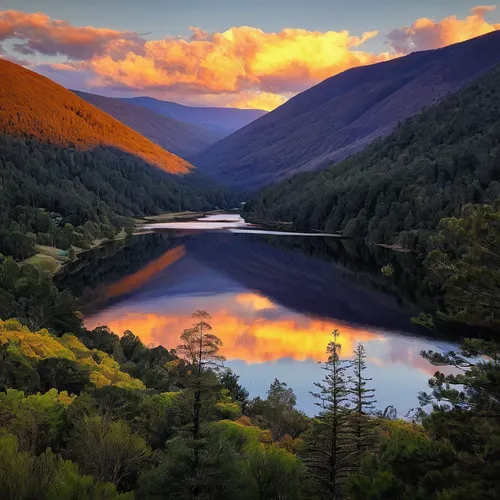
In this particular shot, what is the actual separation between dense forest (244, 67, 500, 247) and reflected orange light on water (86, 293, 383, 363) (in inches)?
1811

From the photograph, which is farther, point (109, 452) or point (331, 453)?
point (331, 453)

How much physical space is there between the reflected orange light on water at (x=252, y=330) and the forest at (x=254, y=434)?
1482 cm

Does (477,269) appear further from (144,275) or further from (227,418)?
(144,275)

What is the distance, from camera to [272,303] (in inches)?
2603

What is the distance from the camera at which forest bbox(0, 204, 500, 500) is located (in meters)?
12.2

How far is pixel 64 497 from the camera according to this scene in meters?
14.0

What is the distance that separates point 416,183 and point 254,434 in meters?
124

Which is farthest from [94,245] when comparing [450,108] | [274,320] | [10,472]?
[450,108]

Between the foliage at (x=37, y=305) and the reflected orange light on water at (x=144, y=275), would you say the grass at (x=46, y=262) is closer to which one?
the reflected orange light on water at (x=144, y=275)

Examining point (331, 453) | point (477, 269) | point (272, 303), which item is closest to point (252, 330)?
point (272, 303)

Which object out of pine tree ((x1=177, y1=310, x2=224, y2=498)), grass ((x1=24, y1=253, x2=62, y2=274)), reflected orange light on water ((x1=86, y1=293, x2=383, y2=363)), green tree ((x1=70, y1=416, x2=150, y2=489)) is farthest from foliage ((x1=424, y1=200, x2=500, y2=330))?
grass ((x1=24, y1=253, x2=62, y2=274))

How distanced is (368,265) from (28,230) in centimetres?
6669

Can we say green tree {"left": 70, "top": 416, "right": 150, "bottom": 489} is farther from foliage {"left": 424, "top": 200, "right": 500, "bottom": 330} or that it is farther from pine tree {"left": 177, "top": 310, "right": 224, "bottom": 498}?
foliage {"left": 424, "top": 200, "right": 500, "bottom": 330}

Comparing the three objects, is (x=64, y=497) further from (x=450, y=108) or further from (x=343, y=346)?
(x=450, y=108)
